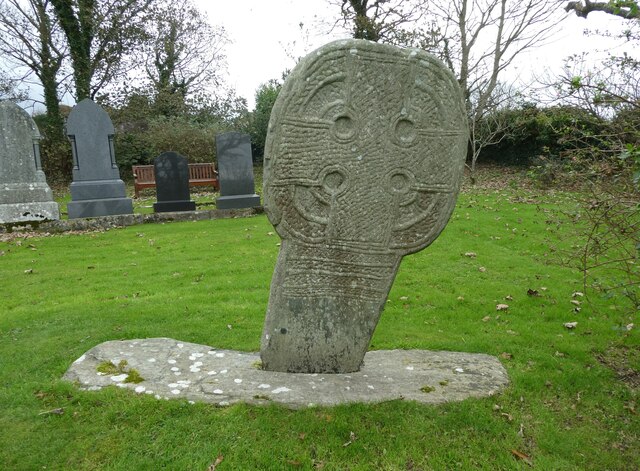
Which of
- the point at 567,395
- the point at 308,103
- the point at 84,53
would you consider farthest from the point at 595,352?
the point at 84,53

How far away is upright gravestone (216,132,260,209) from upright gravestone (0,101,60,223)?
4467 mm

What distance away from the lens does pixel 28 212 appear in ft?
37.7

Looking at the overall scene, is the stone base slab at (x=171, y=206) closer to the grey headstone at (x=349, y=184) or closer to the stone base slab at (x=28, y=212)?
the stone base slab at (x=28, y=212)

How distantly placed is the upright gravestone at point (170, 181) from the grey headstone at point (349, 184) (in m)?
10.1

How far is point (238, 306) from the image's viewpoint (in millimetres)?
5812

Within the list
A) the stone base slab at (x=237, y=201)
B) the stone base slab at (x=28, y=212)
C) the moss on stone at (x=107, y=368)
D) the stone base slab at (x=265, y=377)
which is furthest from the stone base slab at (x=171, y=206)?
the moss on stone at (x=107, y=368)

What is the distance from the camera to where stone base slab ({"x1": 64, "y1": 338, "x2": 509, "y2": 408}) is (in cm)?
331

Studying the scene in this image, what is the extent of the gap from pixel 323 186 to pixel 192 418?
76.6 inches

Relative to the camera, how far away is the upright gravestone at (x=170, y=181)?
1288 cm

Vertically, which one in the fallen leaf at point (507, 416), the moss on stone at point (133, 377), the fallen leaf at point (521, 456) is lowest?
the fallen leaf at point (521, 456)

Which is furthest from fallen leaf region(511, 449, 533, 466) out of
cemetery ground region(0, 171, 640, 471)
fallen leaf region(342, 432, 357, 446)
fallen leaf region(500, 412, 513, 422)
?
fallen leaf region(342, 432, 357, 446)

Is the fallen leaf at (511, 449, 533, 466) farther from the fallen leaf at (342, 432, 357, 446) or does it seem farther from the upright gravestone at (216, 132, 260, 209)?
the upright gravestone at (216, 132, 260, 209)

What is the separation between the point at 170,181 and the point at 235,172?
1.88m

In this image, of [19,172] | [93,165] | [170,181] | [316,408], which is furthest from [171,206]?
[316,408]
